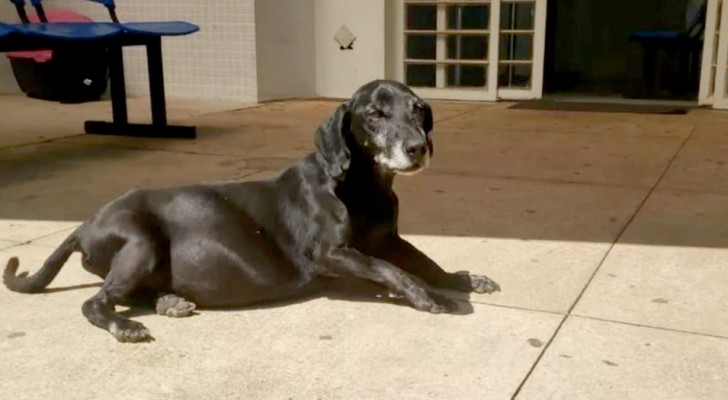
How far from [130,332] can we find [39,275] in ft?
1.70

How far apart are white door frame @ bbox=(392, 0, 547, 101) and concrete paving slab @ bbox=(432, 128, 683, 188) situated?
1.71m

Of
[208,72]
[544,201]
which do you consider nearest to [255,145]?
[544,201]

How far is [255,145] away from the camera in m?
5.23

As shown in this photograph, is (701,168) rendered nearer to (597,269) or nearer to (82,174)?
(597,269)

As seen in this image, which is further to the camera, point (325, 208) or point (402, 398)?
point (325, 208)

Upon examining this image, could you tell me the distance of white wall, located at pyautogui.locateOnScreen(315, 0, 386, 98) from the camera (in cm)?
756

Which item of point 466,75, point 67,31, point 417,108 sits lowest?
point 466,75

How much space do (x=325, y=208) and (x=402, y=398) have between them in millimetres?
718

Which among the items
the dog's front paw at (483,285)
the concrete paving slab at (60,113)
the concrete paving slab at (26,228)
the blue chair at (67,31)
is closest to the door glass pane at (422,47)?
the concrete paving slab at (60,113)

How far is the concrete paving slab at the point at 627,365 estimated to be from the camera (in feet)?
6.17

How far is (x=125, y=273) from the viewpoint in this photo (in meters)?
2.25

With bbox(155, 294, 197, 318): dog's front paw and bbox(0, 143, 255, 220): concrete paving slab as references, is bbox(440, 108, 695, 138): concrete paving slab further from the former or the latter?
bbox(155, 294, 197, 318): dog's front paw

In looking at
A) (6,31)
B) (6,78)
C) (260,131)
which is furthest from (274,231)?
(6,78)

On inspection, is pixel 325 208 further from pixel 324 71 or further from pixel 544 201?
pixel 324 71
